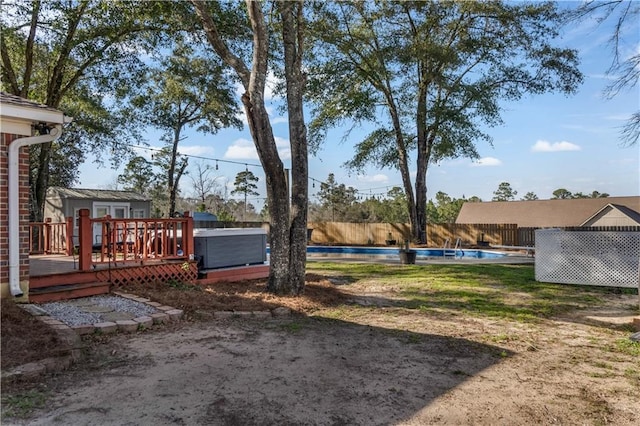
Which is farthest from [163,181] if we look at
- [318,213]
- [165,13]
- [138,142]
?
[165,13]

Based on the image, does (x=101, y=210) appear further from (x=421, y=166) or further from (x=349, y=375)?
(x=349, y=375)

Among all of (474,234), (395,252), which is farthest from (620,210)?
(395,252)

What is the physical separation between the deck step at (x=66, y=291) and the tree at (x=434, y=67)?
1203cm

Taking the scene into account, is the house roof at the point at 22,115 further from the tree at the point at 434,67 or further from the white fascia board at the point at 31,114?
the tree at the point at 434,67

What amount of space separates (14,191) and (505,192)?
5499 cm

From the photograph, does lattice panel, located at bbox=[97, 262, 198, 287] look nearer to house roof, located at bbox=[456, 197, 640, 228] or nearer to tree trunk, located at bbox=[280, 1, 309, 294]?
tree trunk, located at bbox=[280, 1, 309, 294]

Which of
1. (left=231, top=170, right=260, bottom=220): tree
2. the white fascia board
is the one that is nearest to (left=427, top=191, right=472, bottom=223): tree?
(left=231, top=170, right=260, bottom=220): tree

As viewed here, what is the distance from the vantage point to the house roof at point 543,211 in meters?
30.1

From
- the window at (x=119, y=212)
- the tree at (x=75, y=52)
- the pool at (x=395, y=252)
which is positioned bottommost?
the pool at (x=395, y=252)

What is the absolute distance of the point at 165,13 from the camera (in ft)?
29.7

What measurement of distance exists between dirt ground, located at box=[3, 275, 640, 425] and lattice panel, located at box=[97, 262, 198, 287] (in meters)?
1.33

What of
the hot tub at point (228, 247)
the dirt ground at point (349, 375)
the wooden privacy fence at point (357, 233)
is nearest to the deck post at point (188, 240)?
the hot tub at point (228, 247)

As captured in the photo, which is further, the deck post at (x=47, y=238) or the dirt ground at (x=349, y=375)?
the deck post at (x=47, y=238)

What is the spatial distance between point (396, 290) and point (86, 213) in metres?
5.39
